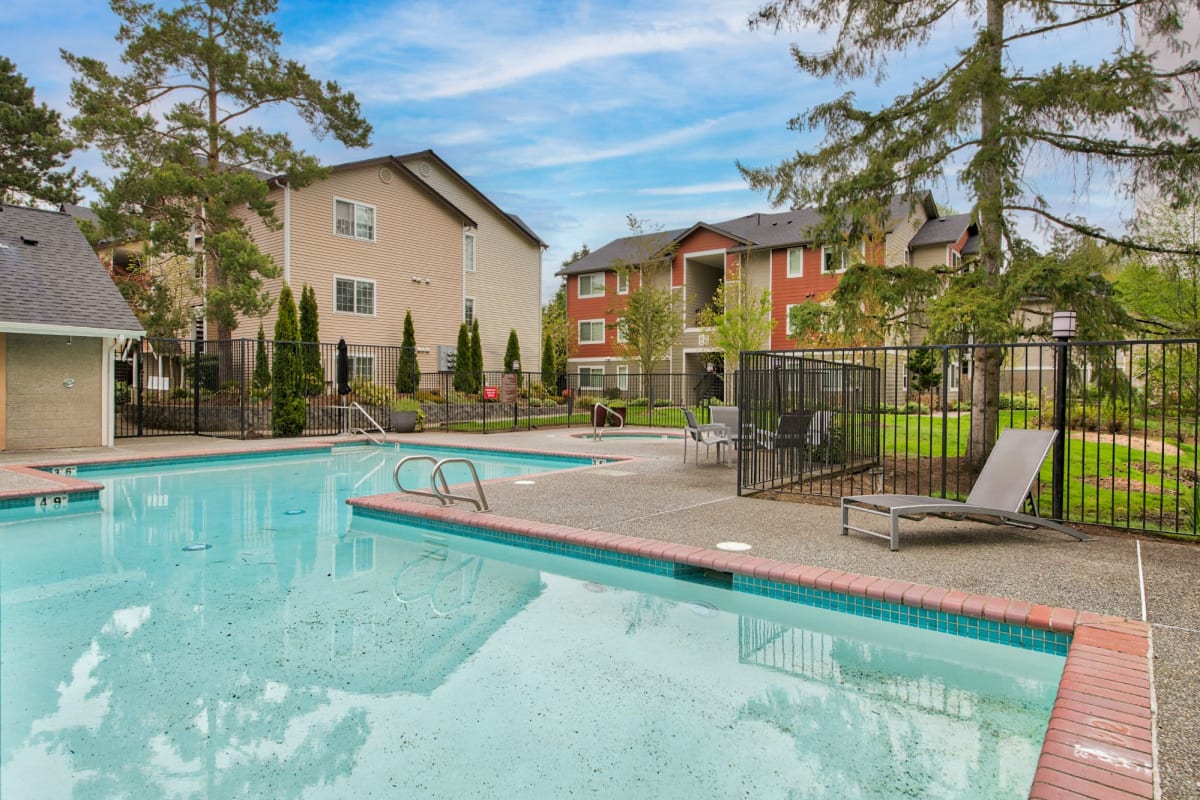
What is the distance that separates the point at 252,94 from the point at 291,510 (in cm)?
1764

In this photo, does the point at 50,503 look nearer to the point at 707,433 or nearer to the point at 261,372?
the point at 261,372

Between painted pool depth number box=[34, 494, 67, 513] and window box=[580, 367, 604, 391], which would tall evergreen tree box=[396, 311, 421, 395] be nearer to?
window box=[580, 367, 604, 391]

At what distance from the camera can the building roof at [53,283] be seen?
12.8 metres

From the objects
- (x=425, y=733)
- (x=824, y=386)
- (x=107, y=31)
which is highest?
(x=107, y=31)

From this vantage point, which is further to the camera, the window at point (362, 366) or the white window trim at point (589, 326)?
the white window trim at point (589, 326)

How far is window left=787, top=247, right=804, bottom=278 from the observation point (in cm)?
2881

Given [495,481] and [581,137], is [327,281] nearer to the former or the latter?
[581,137]

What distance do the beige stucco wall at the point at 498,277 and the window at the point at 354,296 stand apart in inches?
149

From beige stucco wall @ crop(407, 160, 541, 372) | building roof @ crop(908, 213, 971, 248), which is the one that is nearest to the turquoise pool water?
beige stucco wall @ crop(407, 160, 541, 372)

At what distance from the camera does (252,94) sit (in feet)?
68.1

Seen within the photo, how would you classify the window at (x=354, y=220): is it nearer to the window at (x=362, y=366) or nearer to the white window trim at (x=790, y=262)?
the window at (x=362, y=366)

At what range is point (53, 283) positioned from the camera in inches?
549

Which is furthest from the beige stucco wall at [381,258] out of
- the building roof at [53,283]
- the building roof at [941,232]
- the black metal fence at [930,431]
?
the building roof at [941,232]

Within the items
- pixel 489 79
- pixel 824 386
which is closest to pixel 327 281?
pixel 489 79
